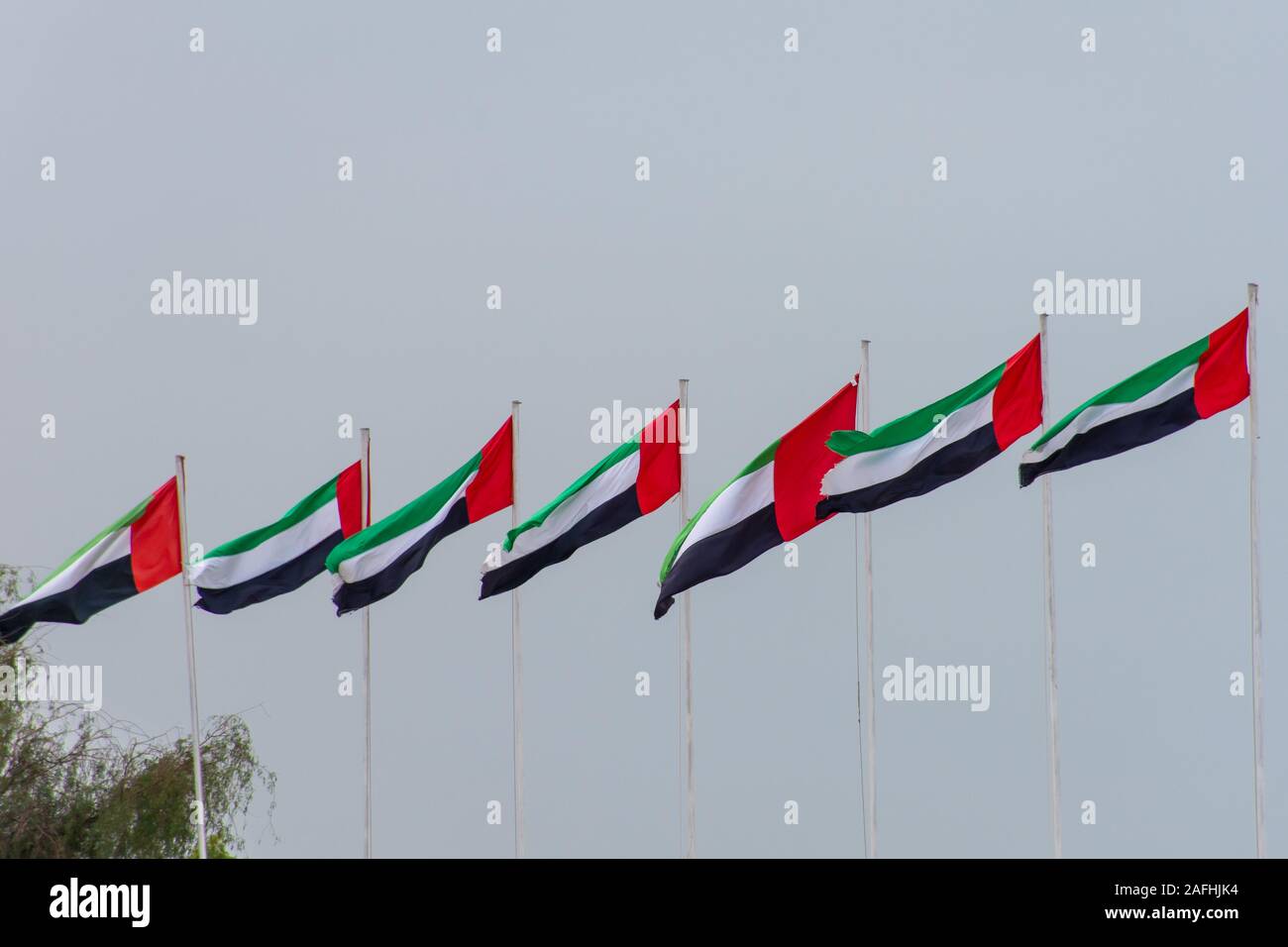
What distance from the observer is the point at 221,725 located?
36.1m

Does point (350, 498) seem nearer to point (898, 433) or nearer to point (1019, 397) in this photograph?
point (898, 433)

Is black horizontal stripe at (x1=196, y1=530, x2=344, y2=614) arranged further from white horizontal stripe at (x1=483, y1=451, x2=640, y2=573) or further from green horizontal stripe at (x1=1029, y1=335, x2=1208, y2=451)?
green horizontal stripe at (x1=1029, y1=335, x2=1208, y2=451)

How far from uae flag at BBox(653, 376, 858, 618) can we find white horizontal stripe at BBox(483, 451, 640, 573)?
1.24 meters

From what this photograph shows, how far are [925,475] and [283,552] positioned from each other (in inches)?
337

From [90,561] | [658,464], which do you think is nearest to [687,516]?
[658,464]

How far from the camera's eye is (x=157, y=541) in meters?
26.0

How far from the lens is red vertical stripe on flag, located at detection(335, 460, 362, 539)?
2688cm

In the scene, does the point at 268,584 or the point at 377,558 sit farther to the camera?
the point at 268,584

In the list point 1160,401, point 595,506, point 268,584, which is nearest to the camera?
point 1160,401

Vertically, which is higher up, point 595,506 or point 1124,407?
point 1124,407

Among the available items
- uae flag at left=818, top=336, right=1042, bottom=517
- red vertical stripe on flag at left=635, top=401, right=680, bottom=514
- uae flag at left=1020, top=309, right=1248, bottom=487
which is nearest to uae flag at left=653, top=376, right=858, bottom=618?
uae flag at left=818, top=336, right=1042, bottom=517

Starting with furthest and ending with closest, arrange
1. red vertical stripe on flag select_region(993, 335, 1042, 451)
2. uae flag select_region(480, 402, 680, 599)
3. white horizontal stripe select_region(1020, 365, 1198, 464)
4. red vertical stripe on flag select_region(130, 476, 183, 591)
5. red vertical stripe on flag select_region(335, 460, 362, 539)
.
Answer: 1. red vertical stripe on flag select_region(335, 460, 362, 539)
2. red vertical stripe on flag select_region(130, 476, 183, 591)
3. uae flag select_region(480, 402, 680, 599)
4. red vertical stripe on flag select_region(993, 335, 1042, 451)
5. white horizontal stripe select_region(1020, 365, 1198, 464)
